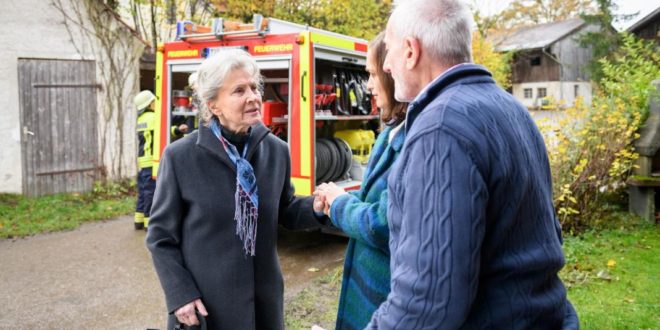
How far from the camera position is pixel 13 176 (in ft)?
30.8

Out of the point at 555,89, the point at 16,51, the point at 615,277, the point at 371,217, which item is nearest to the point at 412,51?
the point at 371,217

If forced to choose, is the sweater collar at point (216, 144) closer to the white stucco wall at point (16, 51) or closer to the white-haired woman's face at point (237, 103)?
the white-haired woman's face at point (237, 103)

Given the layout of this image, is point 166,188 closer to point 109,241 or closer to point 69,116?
point 109,241

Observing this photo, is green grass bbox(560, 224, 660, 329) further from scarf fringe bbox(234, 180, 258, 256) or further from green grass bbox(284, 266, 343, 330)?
scarf fringe bbox(234, 180, 258, 256)

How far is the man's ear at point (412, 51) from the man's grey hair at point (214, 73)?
1.21m

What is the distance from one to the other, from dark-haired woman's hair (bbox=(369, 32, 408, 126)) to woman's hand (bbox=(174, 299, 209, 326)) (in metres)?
1.13

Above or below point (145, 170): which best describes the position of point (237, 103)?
above

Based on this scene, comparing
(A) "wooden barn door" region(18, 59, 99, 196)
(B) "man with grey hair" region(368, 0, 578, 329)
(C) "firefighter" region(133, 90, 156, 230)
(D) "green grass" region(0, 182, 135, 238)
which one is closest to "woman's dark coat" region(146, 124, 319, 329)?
(B) "man with grey hair" region(368, 0, 578, 329)

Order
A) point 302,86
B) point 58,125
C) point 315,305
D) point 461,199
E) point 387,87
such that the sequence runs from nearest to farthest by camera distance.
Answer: point 461,199, point 387,87, point 315,305, point 302,86, point 58,125

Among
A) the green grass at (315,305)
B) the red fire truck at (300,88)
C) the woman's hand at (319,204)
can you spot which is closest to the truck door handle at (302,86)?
the red fire truck at (300,88)

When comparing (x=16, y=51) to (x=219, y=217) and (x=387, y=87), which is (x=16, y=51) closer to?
(x=219, y=217)

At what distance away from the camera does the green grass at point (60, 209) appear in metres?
7.95

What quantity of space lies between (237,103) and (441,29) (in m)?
1.29

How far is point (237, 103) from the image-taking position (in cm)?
263
